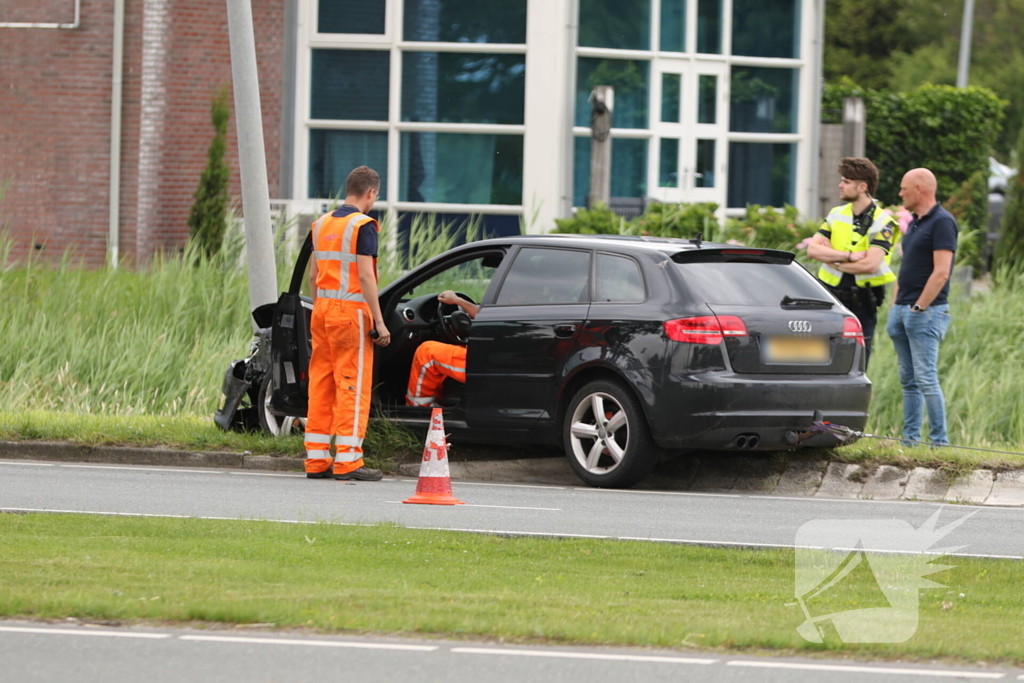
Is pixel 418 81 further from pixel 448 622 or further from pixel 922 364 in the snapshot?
pixel 448 622

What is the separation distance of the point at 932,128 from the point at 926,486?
801 inches

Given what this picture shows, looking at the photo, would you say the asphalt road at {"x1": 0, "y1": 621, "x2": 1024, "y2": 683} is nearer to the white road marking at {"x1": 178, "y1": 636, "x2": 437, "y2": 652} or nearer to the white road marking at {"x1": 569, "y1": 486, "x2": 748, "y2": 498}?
the white road marking at {"x1": 178, "y1": 636, "x2": 437, "y2": 652}

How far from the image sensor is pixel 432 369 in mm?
11219

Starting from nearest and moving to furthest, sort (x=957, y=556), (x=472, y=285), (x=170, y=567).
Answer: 1. (x=170, y=567)
2. (x=957, y=556)
3. (x=472, y=285)

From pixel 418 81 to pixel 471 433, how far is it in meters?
11.6

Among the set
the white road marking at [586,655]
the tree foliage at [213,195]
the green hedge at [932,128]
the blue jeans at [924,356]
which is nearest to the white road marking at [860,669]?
the white road marking at [586,655]

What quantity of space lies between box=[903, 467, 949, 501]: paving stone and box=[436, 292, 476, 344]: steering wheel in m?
2.97

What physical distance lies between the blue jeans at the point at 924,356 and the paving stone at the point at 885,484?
1.08m

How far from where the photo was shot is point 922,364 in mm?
11633

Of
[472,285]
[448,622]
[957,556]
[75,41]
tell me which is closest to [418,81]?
[75,41]

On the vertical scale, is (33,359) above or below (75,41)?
below

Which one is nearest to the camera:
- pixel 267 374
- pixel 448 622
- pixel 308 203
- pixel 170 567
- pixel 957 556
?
pixel 448 622

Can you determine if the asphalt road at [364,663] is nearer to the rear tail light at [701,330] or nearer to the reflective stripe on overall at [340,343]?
the rear tail light at [701,330]

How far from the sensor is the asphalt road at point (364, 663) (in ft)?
17.7
